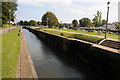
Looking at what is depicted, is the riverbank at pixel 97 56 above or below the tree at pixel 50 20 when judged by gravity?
below

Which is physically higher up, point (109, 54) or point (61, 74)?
point (109, 54)

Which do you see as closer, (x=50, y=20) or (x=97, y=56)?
(x=97, y=56)

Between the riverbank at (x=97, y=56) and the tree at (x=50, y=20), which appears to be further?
the tree at (x=50, y=20)

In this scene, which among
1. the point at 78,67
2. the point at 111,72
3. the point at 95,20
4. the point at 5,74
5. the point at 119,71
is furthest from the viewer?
the point at 95,20

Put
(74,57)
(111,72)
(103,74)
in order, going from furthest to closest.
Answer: (74,57), (103,74), (111,72)

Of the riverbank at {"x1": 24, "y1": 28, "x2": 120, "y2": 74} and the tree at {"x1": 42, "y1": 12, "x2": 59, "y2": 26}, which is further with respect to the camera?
the tree at {"x1": 42, "y1": 12, "x2": 59, "y2": 26}

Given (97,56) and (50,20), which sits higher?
(50,20)

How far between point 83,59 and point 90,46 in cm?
206

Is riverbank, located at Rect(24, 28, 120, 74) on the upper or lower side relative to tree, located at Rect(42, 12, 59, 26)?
lower

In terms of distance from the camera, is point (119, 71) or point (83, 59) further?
point (83, 59)

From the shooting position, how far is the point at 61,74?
11.9m

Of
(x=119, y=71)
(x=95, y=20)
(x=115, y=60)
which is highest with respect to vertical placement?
(x=95, y=20)

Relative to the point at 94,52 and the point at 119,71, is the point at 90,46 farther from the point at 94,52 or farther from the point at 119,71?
the point at 119,71

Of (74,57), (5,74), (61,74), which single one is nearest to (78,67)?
(61,74)
